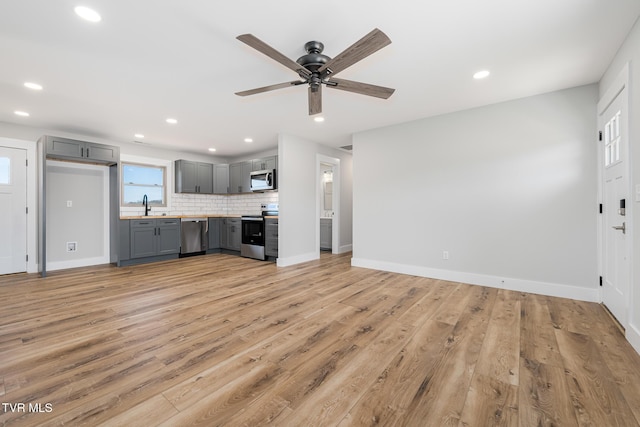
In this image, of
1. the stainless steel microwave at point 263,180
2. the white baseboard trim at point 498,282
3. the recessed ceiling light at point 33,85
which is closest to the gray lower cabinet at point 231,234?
the stainless steel microwave at point 263,180

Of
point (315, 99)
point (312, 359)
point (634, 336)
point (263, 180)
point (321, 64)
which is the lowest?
point (312, 359)

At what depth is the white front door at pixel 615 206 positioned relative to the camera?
7.73 ft

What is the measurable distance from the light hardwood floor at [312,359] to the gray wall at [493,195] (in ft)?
1.54

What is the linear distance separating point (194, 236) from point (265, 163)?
235 cm

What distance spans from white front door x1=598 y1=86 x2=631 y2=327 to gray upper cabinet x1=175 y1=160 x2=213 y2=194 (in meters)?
6.95

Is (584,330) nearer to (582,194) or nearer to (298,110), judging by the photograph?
(582,194)

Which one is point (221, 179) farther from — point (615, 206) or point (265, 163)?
point (615, 206)

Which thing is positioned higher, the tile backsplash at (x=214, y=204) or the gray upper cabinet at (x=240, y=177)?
the gray upper cabinet at (x=240, y=177)

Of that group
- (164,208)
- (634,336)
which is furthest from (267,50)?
(164,208)

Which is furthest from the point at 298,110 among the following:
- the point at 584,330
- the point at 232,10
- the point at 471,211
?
the point at 584,330

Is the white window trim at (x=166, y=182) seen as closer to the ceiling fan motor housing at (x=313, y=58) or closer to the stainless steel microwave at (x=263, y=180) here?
the stainless steel microwave at (x=263, y=180)

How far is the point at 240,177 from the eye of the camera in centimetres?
662

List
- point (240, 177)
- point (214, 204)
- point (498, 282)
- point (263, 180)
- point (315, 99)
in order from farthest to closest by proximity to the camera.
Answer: point (214, 204) → point (240, 177) → point (263, 180) → point (498, 282) → point (315, 99)

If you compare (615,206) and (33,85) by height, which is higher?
(33,85)
